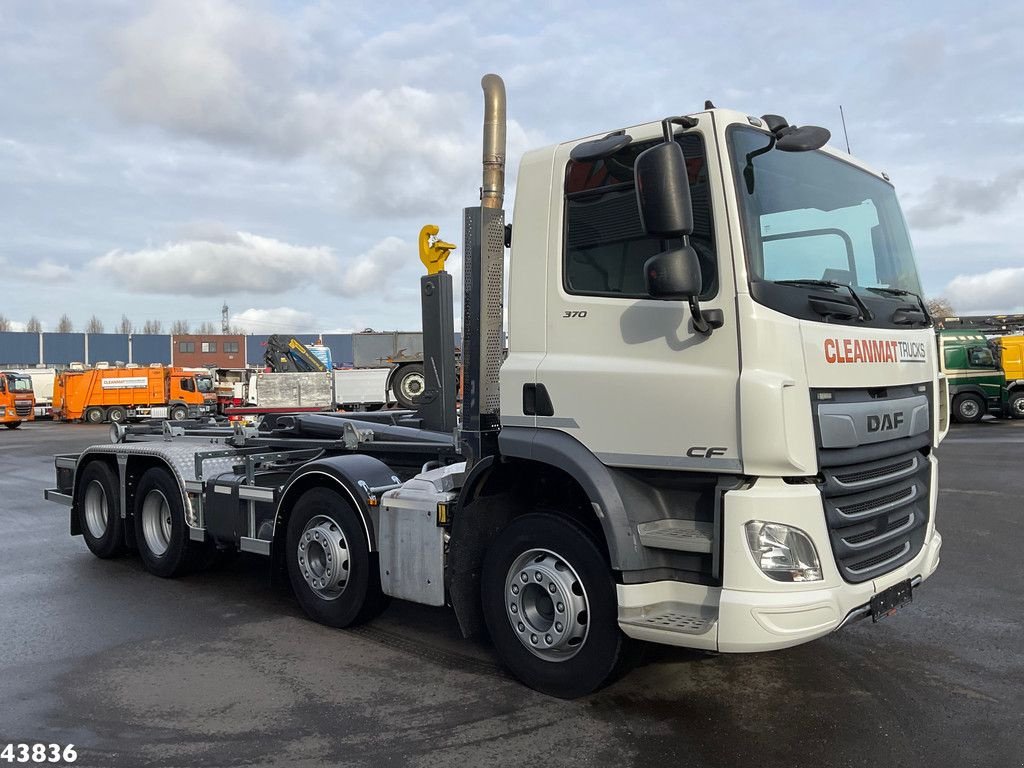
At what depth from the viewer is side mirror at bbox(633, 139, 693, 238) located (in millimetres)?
3604

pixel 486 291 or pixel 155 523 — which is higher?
pixel 486 291

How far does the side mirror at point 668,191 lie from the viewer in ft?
11.8

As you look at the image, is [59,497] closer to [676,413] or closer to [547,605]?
[547,605]

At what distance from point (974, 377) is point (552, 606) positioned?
2436 centimetres

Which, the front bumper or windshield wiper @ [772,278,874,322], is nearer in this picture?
the front bumper

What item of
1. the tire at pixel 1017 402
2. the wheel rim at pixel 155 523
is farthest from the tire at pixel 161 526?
the tire at pixel 1017 402

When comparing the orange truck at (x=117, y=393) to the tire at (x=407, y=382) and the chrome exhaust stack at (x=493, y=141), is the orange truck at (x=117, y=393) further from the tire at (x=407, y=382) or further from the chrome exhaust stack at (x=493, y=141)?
the chrome exhaust stack at (x=493, y=141)

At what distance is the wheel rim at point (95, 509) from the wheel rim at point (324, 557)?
3.23 m

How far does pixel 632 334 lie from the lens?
13.5 ft

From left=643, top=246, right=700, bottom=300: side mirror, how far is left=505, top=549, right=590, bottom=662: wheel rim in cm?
150

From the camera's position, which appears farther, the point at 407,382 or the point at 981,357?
the point at 407,382

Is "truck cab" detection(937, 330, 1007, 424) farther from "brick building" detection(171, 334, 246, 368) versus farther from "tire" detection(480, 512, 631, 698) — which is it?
"brick building" detection(171, 334, 246, 368)

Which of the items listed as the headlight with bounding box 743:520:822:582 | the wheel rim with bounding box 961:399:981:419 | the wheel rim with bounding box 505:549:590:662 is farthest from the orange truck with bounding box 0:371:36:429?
the headlight with bounding box 743:520:822:582

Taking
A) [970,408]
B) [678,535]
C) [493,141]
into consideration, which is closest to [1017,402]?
[970,408]
